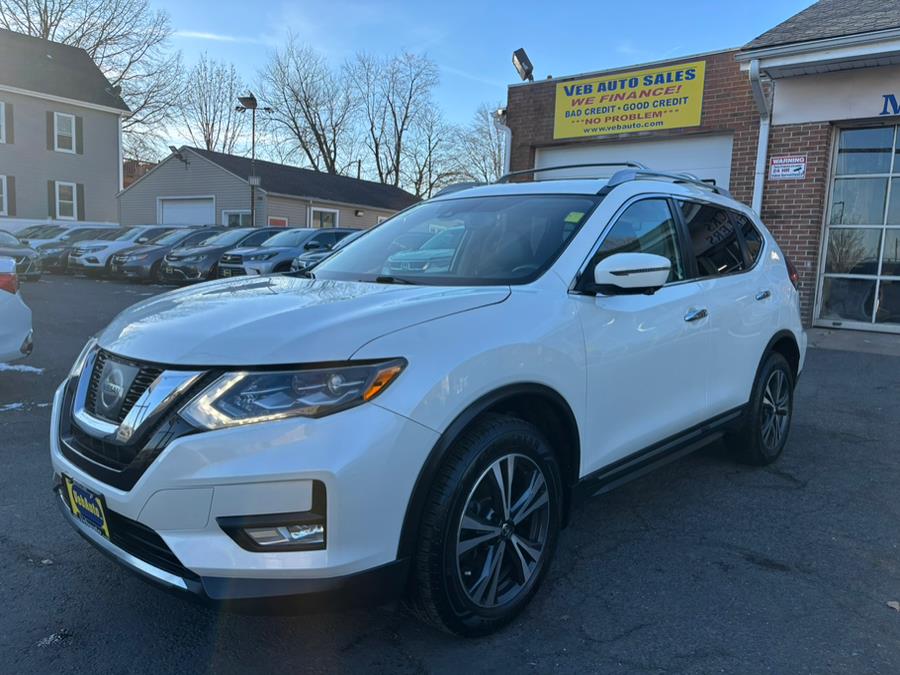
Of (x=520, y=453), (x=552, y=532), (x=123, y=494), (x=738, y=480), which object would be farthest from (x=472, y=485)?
(x=738, y=480)

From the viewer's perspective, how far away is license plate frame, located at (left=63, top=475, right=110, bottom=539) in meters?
2.31

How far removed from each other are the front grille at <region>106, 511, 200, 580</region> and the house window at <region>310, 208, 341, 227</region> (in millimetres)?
29258

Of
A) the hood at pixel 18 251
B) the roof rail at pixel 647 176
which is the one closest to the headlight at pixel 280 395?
the roof rail at pixel 647 176

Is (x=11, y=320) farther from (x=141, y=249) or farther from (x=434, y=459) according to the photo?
(x=141, y=249)

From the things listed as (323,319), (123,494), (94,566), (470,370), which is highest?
(323,319)

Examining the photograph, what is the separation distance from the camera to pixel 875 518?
3801mm

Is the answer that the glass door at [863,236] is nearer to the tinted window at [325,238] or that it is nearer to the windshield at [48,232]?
the tinted window at [325,238]

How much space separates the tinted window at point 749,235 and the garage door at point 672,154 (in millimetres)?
6514

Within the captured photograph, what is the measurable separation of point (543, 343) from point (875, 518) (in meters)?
2.49

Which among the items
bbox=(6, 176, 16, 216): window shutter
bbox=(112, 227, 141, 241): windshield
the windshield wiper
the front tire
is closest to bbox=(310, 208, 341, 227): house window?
bbox=(112, 227, 141, 241): windshield

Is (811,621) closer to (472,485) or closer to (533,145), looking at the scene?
(472,485)

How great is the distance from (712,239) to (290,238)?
1298 centimetres

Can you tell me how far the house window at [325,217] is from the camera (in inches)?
1220

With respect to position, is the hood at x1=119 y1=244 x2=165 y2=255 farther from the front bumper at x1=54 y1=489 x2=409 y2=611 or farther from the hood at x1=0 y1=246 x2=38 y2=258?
the front bumper at x1=54 y1=489 x2=409 y2=611
